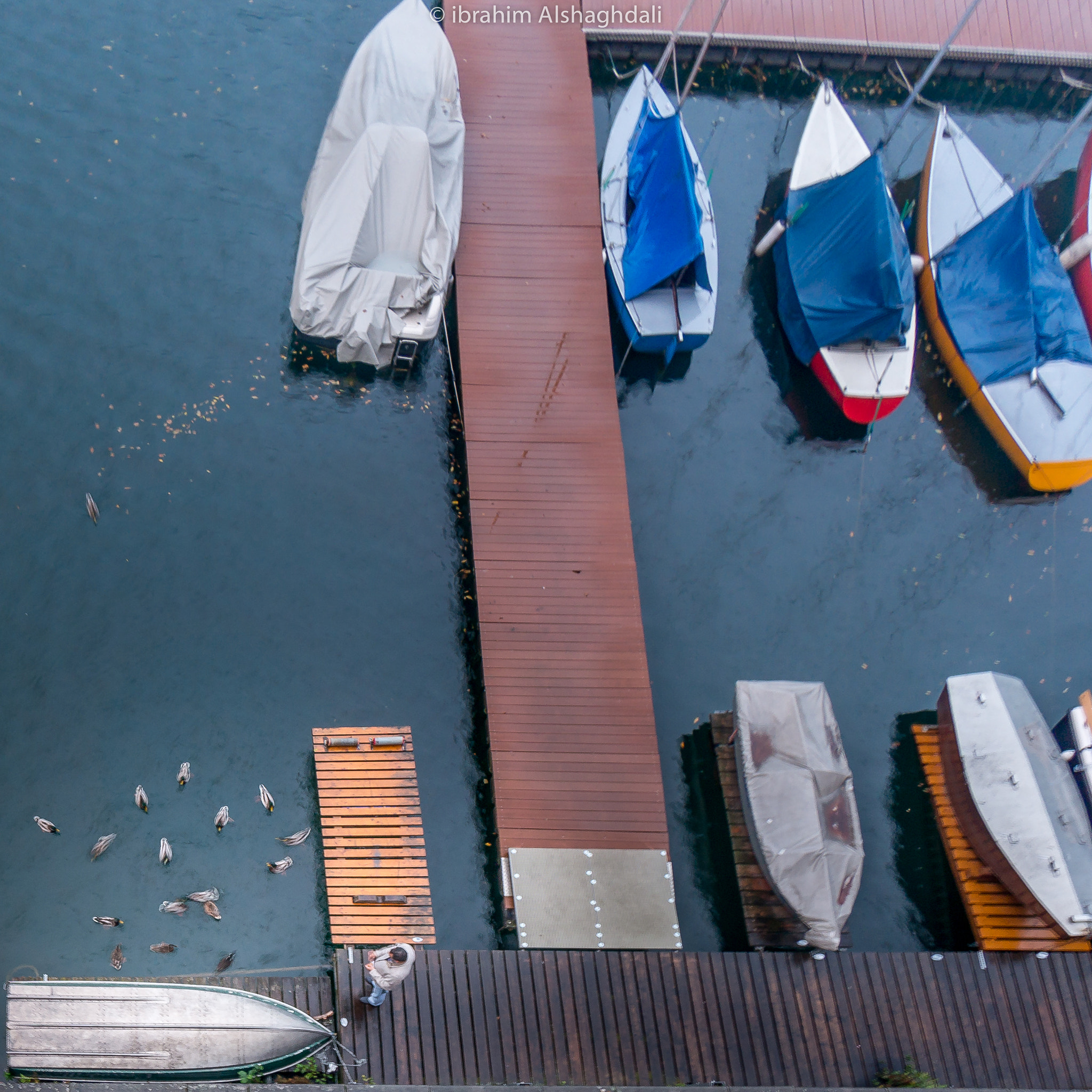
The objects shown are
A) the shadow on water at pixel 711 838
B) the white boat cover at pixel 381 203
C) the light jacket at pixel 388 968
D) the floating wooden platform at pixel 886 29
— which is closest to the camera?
the light jacket at pixel 388 968

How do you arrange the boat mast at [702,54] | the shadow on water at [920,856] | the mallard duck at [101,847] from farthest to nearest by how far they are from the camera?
the boat mast at [702,54], the shadow on water at [920,856], the mallard duck at [101,847]

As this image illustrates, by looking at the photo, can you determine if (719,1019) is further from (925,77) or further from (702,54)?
(925,77)

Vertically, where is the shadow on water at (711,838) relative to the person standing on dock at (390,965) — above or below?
above

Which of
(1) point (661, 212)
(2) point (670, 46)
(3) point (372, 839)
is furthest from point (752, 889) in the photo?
(2) point (670, 46)

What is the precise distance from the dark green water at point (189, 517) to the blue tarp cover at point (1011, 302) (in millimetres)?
11759

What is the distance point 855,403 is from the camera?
77.3 feet

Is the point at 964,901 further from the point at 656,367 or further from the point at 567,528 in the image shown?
the point at 656,367

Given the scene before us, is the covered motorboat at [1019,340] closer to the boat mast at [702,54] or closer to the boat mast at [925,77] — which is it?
the boat mast at [925,77]

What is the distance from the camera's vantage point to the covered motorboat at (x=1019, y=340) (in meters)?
23.3

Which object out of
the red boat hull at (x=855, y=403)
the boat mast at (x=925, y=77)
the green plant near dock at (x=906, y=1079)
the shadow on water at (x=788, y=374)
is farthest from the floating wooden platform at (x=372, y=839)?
the boat mast at (x=925, y=77)

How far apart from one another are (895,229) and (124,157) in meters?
17.2

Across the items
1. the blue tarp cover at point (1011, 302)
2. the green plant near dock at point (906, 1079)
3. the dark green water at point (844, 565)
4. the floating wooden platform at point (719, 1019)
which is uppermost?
the blue tarp cover at point (1011, 302)

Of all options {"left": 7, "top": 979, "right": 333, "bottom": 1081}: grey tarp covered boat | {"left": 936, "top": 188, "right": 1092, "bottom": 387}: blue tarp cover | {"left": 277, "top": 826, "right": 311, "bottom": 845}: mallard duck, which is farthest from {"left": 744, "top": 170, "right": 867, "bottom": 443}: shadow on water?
{"left": 7, "top": 979, "right": 333, "bottom": 1081}: grey tarp covered boat

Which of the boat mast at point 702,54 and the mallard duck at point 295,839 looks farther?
the boat mast at point 702,54
